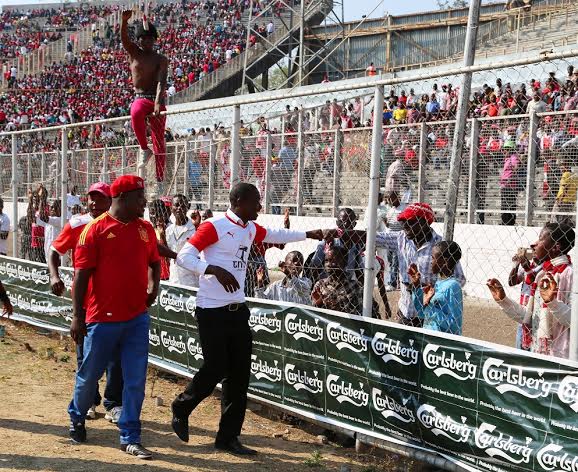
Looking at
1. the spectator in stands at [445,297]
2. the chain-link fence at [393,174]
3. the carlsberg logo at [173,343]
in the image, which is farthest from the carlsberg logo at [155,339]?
the spectator in stands at [445,297]

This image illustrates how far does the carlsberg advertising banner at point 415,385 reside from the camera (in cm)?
517

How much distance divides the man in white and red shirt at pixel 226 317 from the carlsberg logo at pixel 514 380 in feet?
5.66

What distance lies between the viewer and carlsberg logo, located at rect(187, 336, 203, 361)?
A: 27.3 ft

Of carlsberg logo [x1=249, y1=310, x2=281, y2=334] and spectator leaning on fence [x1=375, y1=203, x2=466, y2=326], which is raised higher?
spectator leaning on fence [x1=375, y1=203, x2=466, y2=326]

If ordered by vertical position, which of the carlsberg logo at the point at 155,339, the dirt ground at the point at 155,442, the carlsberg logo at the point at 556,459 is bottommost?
the dirt ground at the point at 155,442

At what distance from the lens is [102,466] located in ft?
20.0

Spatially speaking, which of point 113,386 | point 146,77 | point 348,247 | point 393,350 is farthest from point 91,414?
point 146,77

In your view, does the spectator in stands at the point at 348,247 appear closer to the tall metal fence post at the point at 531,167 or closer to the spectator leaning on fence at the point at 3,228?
the tall metal fence post at the point at 531,167

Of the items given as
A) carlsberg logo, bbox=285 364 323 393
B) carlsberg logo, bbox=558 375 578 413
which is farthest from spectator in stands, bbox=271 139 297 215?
carlsberg logo, bbox=558 375 578 413

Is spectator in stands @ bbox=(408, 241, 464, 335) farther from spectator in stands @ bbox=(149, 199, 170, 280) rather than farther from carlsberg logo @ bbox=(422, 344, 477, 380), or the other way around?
spectator in stands @ bbox=(149, 199, 170, 280)

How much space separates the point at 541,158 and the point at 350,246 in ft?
15.3

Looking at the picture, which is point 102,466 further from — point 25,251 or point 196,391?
point 25,251

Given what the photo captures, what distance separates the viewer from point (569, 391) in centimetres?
500

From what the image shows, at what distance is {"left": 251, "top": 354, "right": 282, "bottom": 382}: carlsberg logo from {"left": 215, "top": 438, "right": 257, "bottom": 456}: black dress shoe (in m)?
0.97
